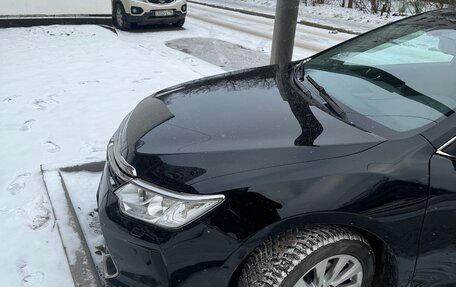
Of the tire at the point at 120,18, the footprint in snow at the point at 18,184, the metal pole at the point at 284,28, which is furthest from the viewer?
the tire at the point at 120,18

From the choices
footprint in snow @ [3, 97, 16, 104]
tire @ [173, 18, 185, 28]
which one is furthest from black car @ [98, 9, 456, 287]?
tire @ [173, 18, 185, 28]

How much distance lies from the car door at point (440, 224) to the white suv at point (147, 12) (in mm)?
10098

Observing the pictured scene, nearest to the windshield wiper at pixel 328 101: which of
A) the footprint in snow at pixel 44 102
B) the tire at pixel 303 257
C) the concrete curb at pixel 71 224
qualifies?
the tire at pixel 303 257

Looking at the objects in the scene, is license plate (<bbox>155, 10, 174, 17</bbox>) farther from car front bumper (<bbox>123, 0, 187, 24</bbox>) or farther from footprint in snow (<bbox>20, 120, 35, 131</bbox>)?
footprint in snow (<bbox>20, 120, 35, 131</bbox>)

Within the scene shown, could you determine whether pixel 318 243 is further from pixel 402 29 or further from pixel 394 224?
pixel 402 29

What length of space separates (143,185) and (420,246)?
1.30 m

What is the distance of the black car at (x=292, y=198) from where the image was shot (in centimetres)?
187

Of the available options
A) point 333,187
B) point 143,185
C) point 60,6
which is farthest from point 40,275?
point 60,6

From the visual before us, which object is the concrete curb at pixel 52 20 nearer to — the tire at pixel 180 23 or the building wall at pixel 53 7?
the building wall at pixel 53 7

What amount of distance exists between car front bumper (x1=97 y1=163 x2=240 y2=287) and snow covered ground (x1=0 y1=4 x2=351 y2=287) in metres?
0.72

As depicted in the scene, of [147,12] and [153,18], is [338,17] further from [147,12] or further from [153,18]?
[147,12]

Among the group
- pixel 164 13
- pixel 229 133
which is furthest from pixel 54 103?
pixel 164 13

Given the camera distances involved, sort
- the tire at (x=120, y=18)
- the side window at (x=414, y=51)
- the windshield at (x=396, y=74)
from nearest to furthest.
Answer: the windshield at (x=396, y=74), the side window at (x=414, y=51), the tire at (x=120, y=18)

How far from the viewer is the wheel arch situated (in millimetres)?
1852
